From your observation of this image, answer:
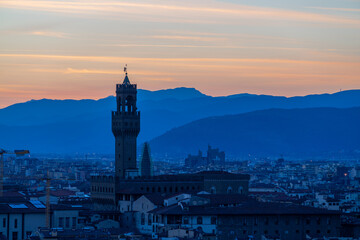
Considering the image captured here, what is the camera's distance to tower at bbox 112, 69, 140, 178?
119256mm

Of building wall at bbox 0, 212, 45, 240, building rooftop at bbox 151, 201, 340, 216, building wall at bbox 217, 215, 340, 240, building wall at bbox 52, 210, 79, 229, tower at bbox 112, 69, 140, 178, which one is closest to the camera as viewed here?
building wall at bbox 0, 212, 45, 240

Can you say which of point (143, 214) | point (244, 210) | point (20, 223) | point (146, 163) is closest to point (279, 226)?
point (244, 210)

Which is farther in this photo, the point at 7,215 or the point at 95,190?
the point at 95,190

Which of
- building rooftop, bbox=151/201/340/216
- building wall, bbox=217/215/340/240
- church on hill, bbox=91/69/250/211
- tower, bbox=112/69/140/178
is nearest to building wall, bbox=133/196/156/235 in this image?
building rooftop, bbox=151/201/340/216

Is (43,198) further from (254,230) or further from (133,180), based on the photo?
(254,230)

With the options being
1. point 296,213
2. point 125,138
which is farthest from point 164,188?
point 296,213

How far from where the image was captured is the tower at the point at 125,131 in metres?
119

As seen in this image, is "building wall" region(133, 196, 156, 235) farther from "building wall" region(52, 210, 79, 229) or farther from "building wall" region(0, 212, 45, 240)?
"building wall" region(0, 212, 45, 240)

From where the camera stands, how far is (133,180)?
110 meters

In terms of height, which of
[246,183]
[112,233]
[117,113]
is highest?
[117,113]

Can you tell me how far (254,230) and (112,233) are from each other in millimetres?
11775

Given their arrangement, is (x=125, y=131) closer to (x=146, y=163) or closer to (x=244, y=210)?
(x=146, y=163)

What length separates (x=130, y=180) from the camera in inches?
4331

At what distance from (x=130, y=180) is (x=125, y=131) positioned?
1134 cm
